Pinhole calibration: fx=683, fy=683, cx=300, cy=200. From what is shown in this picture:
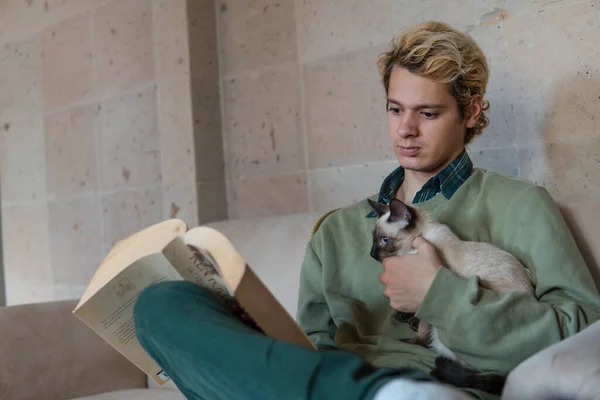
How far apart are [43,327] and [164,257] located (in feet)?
3.23

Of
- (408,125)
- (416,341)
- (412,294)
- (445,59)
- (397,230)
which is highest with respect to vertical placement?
(445,59)

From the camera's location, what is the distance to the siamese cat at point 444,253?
1.31m

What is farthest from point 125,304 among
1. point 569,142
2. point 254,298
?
point 569,142

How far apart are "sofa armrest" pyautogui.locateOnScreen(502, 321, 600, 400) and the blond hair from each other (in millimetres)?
Result: 672

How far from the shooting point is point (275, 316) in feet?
3.62

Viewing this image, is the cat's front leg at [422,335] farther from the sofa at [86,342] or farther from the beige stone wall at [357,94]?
the beige stone wall at [357,94]

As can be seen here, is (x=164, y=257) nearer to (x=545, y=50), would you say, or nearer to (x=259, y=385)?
(x=259, y=385)

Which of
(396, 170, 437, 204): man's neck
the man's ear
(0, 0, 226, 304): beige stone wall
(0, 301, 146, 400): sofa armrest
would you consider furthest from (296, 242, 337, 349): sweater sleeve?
(0, 0, 226, 304): beige stone wall

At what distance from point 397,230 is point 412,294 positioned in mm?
Result: 162

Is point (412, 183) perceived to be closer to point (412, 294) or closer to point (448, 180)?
point (448, 180)

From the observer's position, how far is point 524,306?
48.7 inches

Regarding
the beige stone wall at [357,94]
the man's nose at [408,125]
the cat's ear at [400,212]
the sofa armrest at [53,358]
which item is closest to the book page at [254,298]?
the cat's ear at [400,212]

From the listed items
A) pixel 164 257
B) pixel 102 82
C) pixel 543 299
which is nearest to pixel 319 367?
pixel 164 257

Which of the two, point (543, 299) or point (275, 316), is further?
point (543, 299)
